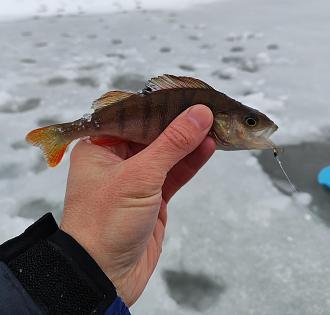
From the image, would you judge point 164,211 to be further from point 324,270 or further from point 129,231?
point 324,270

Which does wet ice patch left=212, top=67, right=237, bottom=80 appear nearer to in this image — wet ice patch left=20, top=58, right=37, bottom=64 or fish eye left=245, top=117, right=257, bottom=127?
wet ice patch left=20, top=58, right=37, bottom=64

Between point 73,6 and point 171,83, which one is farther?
point 73,6

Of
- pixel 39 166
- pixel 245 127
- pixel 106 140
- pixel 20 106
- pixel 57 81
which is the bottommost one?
pixel 57 81

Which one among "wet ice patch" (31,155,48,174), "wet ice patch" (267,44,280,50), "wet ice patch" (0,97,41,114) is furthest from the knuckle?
"wet ice patch" (267,44,280,50)

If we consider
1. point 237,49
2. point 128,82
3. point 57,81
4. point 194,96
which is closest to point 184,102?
point 194,96

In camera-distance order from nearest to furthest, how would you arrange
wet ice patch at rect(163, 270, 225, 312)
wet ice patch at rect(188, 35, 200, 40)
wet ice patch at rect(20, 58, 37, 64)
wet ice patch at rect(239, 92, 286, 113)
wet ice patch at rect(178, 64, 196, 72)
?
wet ice patch at rect(163, 270, 225, 312) → wet ice patch at rect(239, 92, 286, 113) → wet ice patch at rect(178, 64, 196, 72) → wet ice patch at rect(20, 58, 37, 64) → wet ice patch at rect(188, 35, 200, 40)

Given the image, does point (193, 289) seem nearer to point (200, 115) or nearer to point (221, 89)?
point (200, 115)

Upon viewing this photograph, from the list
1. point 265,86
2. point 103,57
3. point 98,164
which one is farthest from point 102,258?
point 103,57
